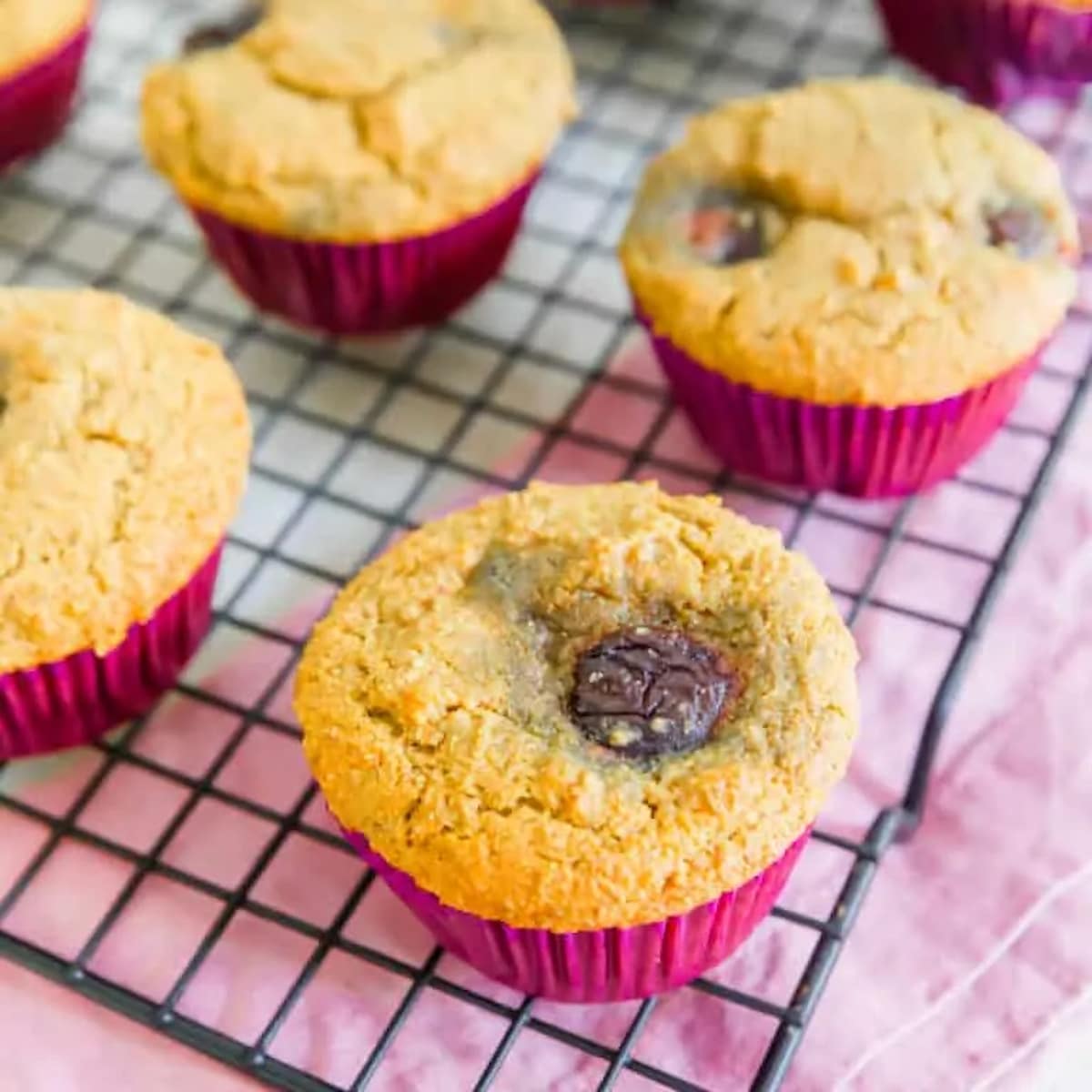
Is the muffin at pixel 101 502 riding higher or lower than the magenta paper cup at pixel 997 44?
lower

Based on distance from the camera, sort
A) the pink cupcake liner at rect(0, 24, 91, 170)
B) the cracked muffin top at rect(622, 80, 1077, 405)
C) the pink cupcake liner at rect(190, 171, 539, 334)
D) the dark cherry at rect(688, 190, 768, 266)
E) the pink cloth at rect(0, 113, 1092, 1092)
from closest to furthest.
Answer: the pink cloth at rect(0, 113, 1092, 1092)
the cracked muffin top at rect(622, 80, 1077, 405)
the dark cherry at rect(688, 190, 768, 266)
the pink cupcake liner at rect(190, 171, 539, 334)
the pink cupcake liner at rect(0, 24, 91, 170)

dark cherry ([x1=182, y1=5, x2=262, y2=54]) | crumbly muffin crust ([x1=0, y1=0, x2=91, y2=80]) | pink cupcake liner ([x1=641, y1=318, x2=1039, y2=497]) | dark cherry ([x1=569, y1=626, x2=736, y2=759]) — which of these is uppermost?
dark cherry ([x1=182, y1=5, x2=262, y2=54])

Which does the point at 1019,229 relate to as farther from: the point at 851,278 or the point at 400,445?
the point at 400,445

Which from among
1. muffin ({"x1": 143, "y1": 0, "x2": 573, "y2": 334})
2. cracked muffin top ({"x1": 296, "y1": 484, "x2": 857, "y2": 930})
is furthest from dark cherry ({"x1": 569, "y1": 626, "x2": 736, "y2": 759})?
muffin ({"x1": 143, "y1": 0, "x2": 573, "y2": 334})

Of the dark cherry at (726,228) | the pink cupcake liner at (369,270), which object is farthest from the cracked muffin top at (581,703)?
the pink cupcake liner at (369,270)

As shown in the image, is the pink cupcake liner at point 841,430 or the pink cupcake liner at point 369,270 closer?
the pink cupcake liner at point 841,430

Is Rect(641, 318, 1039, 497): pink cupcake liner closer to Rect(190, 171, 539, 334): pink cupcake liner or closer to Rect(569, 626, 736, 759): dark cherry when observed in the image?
Rect(190, 171, 539, 334): pink cupcake liner

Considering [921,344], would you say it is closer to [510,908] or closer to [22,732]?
[510,908]

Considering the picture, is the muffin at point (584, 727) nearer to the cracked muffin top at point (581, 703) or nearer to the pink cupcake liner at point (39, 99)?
the cracked muffin top at point (581, 703)
